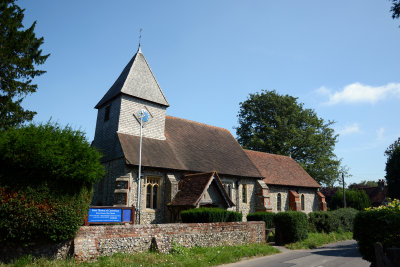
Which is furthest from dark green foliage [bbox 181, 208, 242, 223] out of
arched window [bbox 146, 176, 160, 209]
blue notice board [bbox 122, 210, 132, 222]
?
arched window [bbox 146, 176, 160, 209]

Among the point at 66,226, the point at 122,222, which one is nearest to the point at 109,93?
the point at 122,222

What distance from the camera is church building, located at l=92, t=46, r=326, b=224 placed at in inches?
776

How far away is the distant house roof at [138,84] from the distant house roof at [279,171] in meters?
12.3

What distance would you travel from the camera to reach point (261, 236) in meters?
18.0

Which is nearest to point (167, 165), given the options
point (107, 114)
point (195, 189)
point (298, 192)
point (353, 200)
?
point (195, 189)

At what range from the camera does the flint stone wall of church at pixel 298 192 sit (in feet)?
95.3

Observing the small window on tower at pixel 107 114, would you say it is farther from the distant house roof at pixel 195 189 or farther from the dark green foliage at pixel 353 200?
the dark green foliage at pixel 353 200

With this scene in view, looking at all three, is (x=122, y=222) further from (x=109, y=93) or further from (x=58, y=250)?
(x=109, y=93)

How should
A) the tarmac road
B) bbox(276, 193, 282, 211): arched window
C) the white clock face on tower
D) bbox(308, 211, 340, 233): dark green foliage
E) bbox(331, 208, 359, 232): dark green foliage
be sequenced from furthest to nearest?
bbox(276, 193, 282, 211): arched window → bbox(331, 208, 359, 232): dark green foliage → bbox(308, 211, 340, 233): dark green foliage → the white clock face on tower → the tarmac road

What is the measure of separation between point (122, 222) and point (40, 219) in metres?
3.95

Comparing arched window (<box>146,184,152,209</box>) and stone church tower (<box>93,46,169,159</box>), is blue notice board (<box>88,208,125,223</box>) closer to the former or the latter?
arched window (<box>146,184,152,209</box>)

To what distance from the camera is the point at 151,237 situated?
1274 centimetres

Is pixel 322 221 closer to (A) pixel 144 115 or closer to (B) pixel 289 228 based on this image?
(B) pixel 289 228

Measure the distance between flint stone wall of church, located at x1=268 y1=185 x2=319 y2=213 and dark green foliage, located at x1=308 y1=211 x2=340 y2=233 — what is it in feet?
16.1
